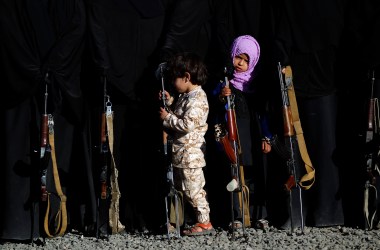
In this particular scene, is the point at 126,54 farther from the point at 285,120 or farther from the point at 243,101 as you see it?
the point at 285,120

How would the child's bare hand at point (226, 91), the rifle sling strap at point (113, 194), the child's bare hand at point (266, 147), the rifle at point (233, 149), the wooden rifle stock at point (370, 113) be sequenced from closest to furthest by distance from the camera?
1. the rifle at point (233, 149)
2. the child's bare hand at point (226, 91)
3. the wooden rifle stock at point (370, 113)
4. the rifle sling strap at point (113, 194)
5. the child's bare hand at point (266, 147)

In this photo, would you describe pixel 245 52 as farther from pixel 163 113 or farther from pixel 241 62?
pixel 163 113

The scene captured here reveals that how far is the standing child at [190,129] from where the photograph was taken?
656 centimetres

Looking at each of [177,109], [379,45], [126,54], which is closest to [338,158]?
[379,45]

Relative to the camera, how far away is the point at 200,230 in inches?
265

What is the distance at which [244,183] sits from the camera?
273 inches

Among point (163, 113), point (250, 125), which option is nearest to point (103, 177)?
point (163, 113)

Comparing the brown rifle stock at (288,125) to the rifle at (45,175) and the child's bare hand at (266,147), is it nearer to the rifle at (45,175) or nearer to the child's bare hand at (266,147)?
the child's bare hand at (266,147)

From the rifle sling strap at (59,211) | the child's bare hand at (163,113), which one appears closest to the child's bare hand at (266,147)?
the child's bare hand at (163,113)

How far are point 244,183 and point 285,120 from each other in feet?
2.42

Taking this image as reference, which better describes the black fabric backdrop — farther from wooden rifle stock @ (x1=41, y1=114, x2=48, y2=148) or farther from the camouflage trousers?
the camouflage trousers

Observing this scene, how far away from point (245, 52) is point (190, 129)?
898 millimetres

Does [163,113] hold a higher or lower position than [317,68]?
lower

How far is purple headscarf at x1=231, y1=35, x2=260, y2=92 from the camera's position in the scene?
6812 mm
